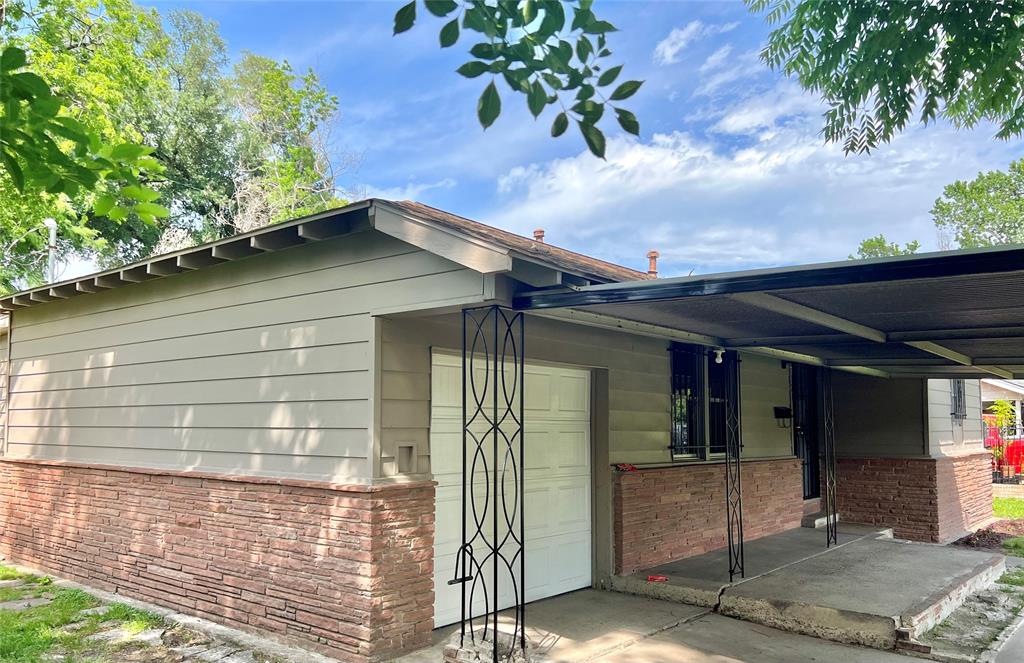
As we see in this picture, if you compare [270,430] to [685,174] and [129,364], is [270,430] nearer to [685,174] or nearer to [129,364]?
[129,364]

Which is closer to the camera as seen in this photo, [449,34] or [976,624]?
[449,34]

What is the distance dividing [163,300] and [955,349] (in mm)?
8006

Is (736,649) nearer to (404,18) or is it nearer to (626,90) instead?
(626,90)

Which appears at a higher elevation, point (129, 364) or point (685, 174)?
point (685, 174)

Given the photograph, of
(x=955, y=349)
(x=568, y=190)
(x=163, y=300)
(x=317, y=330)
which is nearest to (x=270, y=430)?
(x=317, y=330)

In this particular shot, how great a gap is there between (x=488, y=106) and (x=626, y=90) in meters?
0.45

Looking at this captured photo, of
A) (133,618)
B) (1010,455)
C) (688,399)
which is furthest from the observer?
(1010,455)

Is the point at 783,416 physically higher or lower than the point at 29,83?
lower

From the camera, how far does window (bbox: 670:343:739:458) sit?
866 cm

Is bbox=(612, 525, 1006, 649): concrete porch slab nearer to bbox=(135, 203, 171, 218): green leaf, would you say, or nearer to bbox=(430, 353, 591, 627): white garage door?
bbox=(430, 353, 591, 627): white garage door

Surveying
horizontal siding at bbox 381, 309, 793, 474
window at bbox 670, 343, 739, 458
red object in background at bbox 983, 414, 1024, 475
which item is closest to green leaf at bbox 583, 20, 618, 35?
horizontal siding at bbox 381, 309, 793, 474

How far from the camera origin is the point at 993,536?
12320mm

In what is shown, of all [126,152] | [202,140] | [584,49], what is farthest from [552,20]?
[202,140]

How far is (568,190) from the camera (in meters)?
37.7
